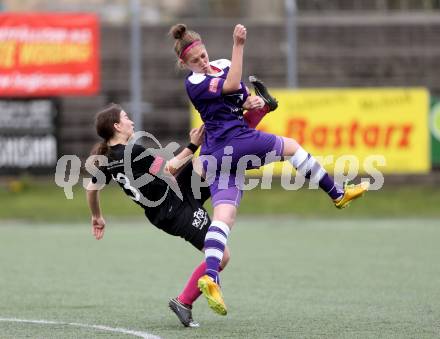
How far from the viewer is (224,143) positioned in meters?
7.13

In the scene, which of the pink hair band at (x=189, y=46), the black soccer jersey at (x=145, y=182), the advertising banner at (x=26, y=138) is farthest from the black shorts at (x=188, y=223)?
the advertising banner at (x=26, y=138)

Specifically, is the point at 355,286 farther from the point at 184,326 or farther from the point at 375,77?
the point at 375,77

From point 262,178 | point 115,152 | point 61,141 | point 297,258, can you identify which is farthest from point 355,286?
point 61,141

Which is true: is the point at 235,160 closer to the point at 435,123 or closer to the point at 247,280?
the point at 247,280

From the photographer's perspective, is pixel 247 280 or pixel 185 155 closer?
pixel 185 155

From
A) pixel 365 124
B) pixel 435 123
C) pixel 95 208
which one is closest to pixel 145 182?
pixel 95 208

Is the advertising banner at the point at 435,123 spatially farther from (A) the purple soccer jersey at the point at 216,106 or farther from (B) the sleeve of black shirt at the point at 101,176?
(B) the sleeve of black shirt at the point at 101,176

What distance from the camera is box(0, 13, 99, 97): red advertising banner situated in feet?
59.8

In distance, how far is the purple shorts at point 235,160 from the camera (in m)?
7.12

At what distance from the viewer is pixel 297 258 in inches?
475

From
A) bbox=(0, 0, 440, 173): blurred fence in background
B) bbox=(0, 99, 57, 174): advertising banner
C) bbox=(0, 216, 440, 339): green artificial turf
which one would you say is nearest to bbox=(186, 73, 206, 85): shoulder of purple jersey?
bbox=(0, 216, 440, 339): green artificial turf

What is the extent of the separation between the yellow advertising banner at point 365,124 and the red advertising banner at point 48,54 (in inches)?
128

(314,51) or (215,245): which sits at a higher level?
(215,245)

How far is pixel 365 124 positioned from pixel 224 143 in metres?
11.3
